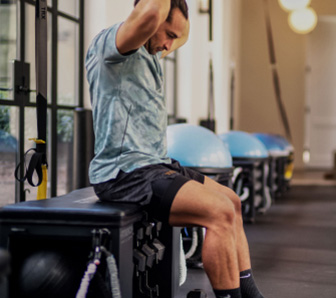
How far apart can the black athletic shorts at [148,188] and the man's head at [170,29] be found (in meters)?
0.44

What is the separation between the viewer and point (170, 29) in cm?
211

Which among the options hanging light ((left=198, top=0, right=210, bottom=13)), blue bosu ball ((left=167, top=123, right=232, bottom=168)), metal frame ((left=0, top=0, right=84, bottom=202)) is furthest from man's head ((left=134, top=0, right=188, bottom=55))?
hanging light ((left=198, top=0, right=210, bottom=13))

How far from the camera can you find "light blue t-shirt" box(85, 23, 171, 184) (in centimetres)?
206

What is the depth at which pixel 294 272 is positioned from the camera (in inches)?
125

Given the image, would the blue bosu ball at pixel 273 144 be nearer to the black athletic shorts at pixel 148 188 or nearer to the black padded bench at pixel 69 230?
the black athletic shorts at pixel 148 188

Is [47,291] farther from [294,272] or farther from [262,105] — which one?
[262,105]

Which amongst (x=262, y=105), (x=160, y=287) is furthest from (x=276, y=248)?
(x=262, y=105)

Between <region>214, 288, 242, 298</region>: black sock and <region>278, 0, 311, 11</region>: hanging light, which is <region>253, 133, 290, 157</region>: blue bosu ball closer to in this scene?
<region>278, 0, 311, 11</region>: hanging light

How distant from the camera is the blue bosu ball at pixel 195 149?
129 inches

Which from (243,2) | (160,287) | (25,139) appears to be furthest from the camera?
(243,2)

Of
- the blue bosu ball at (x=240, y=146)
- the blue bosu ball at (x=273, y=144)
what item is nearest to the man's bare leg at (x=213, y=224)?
the blue bosu ball at (x=240, y=146)

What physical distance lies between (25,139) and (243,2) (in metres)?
8.28

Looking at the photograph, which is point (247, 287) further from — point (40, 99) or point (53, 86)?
point (53, 86)

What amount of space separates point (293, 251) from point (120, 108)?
2.13m
